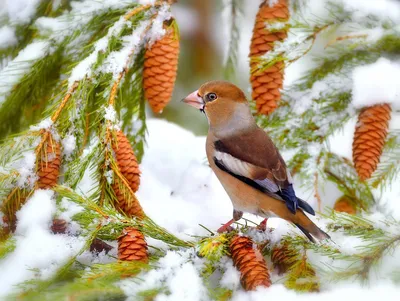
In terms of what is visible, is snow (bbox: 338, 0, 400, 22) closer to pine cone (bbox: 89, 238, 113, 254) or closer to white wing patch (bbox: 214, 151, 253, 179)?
white wing patch (bbox: 214, 151, 253, 179)

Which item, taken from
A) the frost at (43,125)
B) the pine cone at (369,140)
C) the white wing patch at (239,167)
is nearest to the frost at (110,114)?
the frost at (43,125)

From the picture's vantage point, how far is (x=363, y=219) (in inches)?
62.4

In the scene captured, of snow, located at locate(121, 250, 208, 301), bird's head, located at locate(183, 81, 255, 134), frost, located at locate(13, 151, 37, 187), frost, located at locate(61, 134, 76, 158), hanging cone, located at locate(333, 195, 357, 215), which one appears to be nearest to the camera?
snow, located at locate(121, 250, 208, 301)

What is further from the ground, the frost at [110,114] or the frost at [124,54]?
the frost at [124,54]

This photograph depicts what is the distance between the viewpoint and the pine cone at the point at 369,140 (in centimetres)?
202

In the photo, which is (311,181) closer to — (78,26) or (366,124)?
(366,124)

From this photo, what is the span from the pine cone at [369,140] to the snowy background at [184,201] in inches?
2.3

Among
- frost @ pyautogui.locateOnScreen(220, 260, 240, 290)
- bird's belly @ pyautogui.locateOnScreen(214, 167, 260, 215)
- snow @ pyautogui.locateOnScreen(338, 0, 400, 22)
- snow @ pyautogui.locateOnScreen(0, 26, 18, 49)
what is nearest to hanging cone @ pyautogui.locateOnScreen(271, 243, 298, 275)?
frost @ pyautogui.locateOnScreen(220, 260, 240, 290)

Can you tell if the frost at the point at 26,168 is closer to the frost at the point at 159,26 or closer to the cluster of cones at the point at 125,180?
the cluster of cones at the point at 125,180

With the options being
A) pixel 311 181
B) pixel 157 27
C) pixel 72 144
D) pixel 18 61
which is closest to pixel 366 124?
pixel 311 181

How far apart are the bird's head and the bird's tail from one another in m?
0.53

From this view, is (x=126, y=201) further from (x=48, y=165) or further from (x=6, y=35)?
(x=6, y=35)

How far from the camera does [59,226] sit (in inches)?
62.2

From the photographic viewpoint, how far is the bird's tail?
1.57 m
